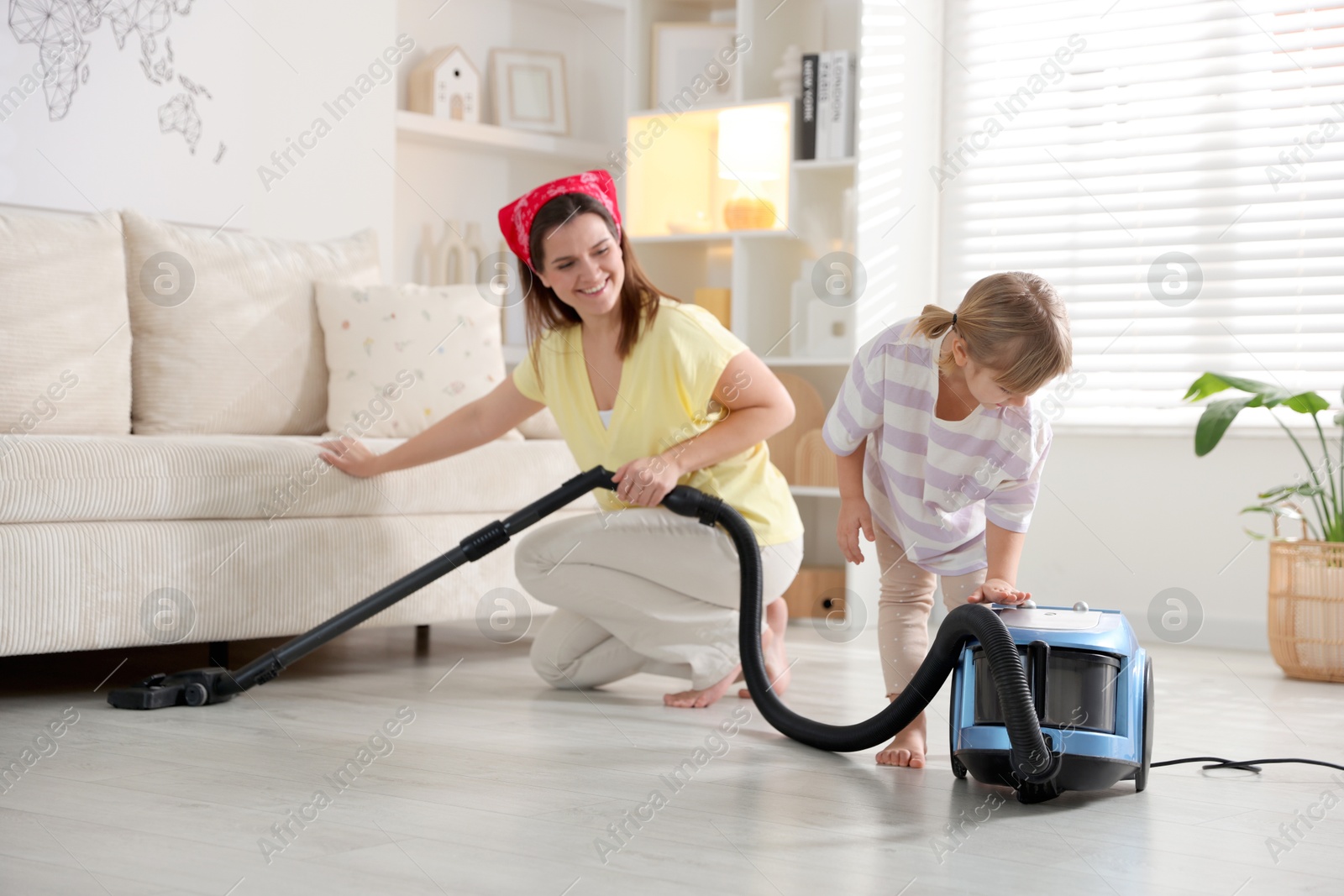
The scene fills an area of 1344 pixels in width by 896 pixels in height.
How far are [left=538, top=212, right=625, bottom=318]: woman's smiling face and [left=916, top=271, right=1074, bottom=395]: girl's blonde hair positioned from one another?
2.31 feet

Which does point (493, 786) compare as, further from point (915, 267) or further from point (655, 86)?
point (655, 86)

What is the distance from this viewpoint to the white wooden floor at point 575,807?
1.32 metres

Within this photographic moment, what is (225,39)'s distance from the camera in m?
3.39

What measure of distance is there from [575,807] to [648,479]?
0.73m

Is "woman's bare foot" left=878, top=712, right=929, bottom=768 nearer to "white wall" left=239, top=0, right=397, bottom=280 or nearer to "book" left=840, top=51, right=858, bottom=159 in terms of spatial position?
"book" left=840, top=51, right=858, bottom=159

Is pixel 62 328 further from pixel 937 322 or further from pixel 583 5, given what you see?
pixel 583 5

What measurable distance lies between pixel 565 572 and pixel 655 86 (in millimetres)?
2070

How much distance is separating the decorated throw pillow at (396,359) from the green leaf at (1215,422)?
157cm

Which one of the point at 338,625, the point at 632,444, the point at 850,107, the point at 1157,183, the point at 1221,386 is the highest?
the point at 850,107

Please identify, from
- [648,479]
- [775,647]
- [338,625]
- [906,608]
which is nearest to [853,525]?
[906,608]

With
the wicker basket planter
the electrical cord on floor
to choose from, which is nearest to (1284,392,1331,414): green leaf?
the wicker basket planter

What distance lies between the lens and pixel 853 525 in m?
1.94

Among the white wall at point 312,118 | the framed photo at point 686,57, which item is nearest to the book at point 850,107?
the framed photo at point 686,57

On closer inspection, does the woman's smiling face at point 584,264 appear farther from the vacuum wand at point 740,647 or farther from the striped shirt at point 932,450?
the striped shirt at point 932,450
